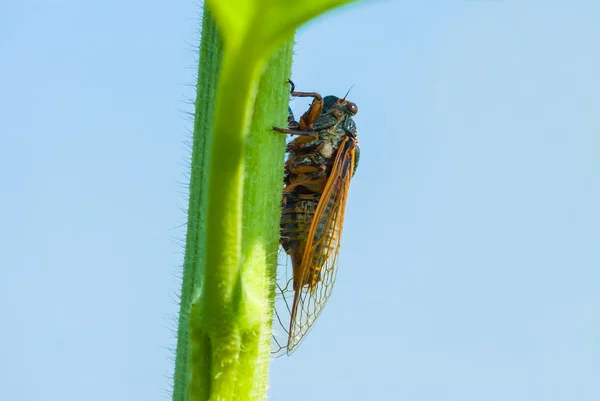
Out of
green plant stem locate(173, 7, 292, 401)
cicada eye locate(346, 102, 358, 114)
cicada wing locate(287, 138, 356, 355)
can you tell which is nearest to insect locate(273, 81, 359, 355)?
cicada wing locate(287, 138, 356, 355)

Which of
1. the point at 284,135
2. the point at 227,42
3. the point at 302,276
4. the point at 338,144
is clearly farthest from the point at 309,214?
the point at 227,42

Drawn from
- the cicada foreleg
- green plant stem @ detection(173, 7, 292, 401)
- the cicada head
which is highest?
the cicada head

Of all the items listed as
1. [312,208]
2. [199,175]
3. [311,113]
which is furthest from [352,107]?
[199,175]

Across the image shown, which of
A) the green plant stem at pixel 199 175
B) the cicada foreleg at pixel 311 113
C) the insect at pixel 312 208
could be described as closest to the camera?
the green plant stem at pixel 199 175

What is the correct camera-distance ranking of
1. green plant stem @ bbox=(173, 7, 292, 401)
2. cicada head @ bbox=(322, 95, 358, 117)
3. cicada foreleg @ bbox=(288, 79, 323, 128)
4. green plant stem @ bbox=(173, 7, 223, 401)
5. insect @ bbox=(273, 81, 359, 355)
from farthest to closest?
cicada head @ bbox=(322, 95, 358, 117) < cicada foreleg @ bbox=(288, 79, 323, 128) < insect @ bbox=(273, 81, 359, 355) < green plant stem @ bbox=(173, 7, 223, 401) < green plant stem @ bbox=(173, 7, 292, 401)

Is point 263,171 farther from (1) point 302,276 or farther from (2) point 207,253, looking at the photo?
(1) point 302,276

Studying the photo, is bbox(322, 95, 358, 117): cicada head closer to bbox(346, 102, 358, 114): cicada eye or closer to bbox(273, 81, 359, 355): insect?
bbox(346, 102, 358, 114): cicada eye

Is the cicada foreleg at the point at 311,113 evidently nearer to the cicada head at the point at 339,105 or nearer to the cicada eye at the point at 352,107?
the cicada head at the point at 339,105

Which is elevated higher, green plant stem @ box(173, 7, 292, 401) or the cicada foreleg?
the cicada foreleg

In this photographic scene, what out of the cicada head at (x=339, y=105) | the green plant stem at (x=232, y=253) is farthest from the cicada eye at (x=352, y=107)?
the green plant stem at (x=232, y=253)
